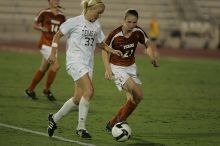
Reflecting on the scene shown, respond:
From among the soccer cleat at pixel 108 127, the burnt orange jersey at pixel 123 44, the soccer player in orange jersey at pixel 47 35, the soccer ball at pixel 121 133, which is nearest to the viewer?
the soccer ball at pixel 121 133

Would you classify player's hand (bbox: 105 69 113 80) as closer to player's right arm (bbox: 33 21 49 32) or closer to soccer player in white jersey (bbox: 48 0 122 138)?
soccer player in white jersey (bbox: 48 0 122 138)

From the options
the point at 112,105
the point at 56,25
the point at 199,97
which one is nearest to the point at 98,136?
the point at 112,105

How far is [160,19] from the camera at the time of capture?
3691 cm

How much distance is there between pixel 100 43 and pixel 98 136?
154cm

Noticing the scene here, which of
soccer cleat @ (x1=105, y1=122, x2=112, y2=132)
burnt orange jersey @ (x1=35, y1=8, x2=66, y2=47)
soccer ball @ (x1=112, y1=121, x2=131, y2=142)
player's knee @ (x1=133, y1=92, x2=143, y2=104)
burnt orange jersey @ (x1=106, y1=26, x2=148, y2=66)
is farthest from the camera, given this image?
burnt orange jersey @ (x1=35, y1=8, x2=66, y2=47)

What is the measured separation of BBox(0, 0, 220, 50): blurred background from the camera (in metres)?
34.9

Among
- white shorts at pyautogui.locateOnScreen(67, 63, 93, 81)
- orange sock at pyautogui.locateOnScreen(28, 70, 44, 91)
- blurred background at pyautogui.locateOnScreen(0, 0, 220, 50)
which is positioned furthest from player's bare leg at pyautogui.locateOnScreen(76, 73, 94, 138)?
blurred background at pyautogui.locateOnScreen(0, 0, 220, 50)

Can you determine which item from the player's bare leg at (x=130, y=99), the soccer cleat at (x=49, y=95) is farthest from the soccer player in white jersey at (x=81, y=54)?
the soccer cleat at (x=49, y=95)

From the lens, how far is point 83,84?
10.1 metres

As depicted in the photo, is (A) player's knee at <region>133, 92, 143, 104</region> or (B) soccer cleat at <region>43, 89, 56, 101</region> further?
(B) soccer cleat at <region>43, 89, 56, 101</region>

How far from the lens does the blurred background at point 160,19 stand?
1374 inches

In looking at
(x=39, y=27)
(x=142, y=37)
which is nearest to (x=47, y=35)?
(x=39, y=27)

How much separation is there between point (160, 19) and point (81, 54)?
88.8ft

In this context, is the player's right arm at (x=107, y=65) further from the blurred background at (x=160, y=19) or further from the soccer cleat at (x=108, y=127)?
the blurred background at (x=160, y=19)
